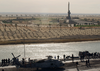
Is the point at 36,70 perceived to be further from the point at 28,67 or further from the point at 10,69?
the point at 10,69

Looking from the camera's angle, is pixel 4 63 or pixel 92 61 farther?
pixel 92 61

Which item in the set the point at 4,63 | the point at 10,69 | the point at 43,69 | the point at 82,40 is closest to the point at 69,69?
the point at 43,69

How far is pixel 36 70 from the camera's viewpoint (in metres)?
20.1

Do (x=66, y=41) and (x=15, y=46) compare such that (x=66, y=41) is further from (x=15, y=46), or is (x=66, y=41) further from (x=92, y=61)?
(x=92, y=61)

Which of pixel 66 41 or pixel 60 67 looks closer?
pixel 60 67

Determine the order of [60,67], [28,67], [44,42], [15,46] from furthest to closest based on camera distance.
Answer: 1. [44,42]
2. [15,46]
3. [60,67]
4. [28,67]

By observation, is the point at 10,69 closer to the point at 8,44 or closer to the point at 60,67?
the point at 60,67

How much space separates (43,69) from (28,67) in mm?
2116

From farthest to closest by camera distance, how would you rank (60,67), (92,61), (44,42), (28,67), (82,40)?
(82,40)
(44,42)
(92,61)
(60,67)
(28,67)

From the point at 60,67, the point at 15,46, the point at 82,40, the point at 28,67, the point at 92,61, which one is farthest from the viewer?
the point at 82,40

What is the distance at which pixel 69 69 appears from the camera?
2025 cm

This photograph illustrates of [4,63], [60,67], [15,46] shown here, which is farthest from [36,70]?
[15,46]

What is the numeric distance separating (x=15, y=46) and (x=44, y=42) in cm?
873

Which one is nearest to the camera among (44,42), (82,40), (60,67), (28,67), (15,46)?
(28,67)
